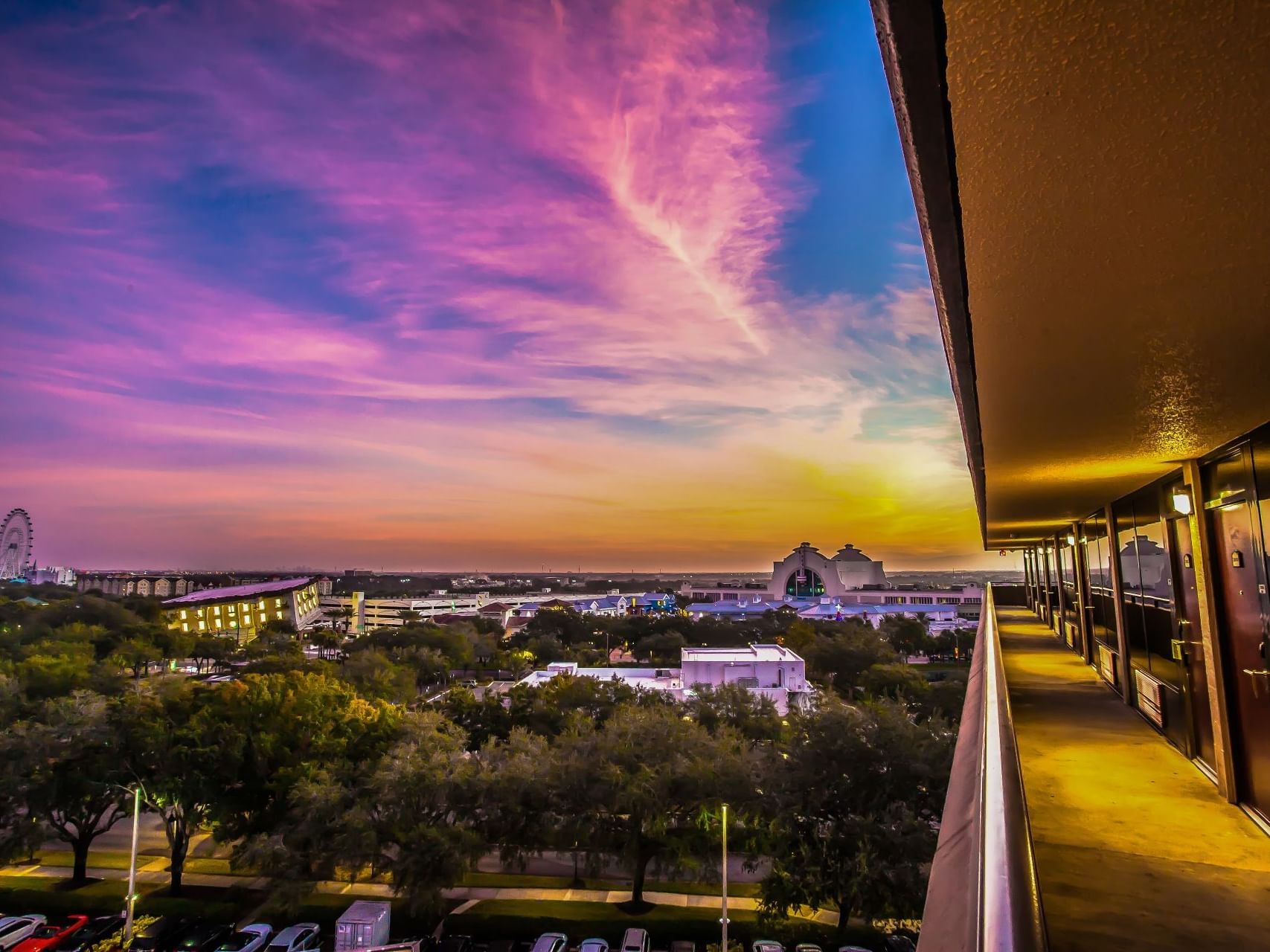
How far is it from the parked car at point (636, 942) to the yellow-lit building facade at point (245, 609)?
4644cm

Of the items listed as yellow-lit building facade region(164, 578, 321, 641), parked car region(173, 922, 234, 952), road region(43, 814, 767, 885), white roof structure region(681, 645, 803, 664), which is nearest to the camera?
parked car region(173, 922, 234, 952)

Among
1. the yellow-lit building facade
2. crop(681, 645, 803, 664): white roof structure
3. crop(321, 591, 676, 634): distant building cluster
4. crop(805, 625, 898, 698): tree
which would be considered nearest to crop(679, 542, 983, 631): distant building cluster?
crop(321, 591, 676, 634): distant building cluster

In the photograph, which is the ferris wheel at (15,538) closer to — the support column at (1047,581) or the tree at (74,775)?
the tree at (74,775)

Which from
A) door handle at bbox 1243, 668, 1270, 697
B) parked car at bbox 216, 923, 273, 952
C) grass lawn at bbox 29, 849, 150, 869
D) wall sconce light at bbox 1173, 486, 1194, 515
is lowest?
grass lawn at bbox 29, 849, 150, 869

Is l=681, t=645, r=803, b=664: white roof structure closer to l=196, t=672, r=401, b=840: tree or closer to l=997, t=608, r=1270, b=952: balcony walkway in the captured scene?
l=196, t=672, r=401, b=840: tree

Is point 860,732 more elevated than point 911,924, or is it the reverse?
point 860,732

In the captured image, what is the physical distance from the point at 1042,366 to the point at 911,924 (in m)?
11.2

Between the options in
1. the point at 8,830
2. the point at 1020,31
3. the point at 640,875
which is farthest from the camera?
the point at 8,830

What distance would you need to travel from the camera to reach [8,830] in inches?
535

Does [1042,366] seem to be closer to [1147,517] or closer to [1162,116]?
[1162,116]

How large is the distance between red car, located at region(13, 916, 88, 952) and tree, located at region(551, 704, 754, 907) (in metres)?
7.24

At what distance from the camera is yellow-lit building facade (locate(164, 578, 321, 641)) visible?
54219mm

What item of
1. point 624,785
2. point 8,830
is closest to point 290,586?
point 8,830

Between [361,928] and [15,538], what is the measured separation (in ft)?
321
